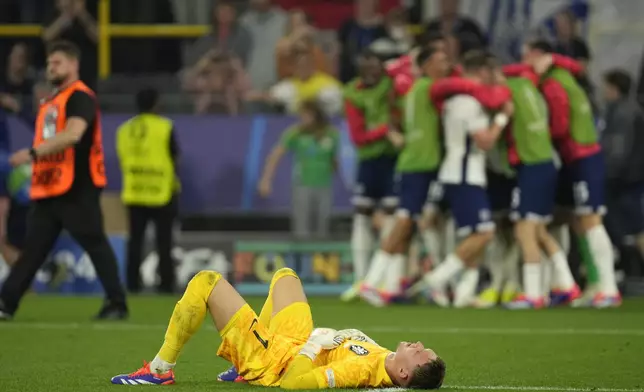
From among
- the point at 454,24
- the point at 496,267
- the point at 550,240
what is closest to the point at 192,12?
the point at 454,24

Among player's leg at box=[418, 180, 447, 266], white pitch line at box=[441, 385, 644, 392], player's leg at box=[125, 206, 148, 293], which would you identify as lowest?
player's leg at box=[125, 206, 148, 293]

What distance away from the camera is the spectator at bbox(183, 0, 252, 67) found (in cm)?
1998

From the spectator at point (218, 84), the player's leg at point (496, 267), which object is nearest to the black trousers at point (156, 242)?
the spectator at point (218, 84)

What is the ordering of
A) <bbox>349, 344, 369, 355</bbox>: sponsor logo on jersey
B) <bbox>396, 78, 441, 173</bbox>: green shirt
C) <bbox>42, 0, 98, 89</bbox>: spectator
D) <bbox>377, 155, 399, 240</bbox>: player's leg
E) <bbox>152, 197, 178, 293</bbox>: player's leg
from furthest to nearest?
<bbox>42, 0, 98, 89</bbox>: spectator < <bbox>152, 197, 178, 293</bbox>: player's leg < <bbox>377, 155, 399, 240</bbox>: player's leg < <bbox>396, 78, 441, 173</bbox>: green shirt < <bbox>349, 344, 369, 355</bbox>: sponsor logo on jersey

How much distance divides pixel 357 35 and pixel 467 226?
546 cm

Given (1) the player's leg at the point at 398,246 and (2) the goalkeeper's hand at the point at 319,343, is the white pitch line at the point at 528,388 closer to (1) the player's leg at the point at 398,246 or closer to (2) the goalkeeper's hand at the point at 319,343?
(2) the goalkeeper's hand at the point at 319,343

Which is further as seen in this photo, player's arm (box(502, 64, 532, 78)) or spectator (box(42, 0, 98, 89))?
spectator (box(42, 0, 98, 89))

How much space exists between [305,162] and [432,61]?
3.64 m

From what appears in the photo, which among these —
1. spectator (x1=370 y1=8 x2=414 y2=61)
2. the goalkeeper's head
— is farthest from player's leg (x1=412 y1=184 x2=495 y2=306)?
the goalkeeper's head

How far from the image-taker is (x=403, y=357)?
747 centimetres

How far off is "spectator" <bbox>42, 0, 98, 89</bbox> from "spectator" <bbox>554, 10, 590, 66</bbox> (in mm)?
6332

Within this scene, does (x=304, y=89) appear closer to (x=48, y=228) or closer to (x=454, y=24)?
(x=454, y=24)

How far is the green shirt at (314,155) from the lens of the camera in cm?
1817

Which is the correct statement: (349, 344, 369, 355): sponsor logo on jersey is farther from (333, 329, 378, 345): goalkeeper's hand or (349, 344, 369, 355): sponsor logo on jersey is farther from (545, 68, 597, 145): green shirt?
(545, 68, 597, 145): green shirt
